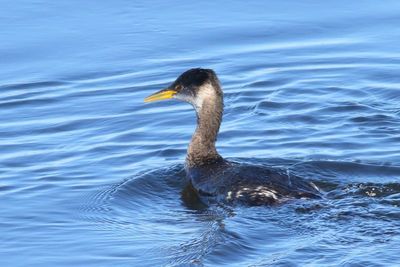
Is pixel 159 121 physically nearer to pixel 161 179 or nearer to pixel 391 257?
pixel 161 179

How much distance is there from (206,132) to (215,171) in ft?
2.42

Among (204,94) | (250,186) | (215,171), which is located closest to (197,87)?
(204,94)

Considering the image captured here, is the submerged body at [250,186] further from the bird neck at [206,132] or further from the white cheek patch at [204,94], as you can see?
the white cheek patch at [204,94]

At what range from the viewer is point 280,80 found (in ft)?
56.9

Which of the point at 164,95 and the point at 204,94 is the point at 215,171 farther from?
the point at 164,95

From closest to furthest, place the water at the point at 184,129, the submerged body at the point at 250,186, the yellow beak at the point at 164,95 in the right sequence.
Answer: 1. the water at the point at 184,129
2. the submerged body at the point at 250,186
3. the yellow beak at the point at 164,95

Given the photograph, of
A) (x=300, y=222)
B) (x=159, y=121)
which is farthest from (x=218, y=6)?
(x=300, y=222)

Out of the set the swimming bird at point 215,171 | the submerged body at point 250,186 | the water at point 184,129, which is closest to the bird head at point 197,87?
the swimming bird at point 215,171

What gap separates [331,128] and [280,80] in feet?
6.42

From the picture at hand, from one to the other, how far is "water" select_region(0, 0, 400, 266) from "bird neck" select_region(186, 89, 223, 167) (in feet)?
1.09

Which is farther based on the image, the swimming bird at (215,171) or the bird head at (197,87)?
the bird head at (197,87)

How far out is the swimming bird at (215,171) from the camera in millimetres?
13000

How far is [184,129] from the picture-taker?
15.9 metres

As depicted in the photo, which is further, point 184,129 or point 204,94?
point 184,129
